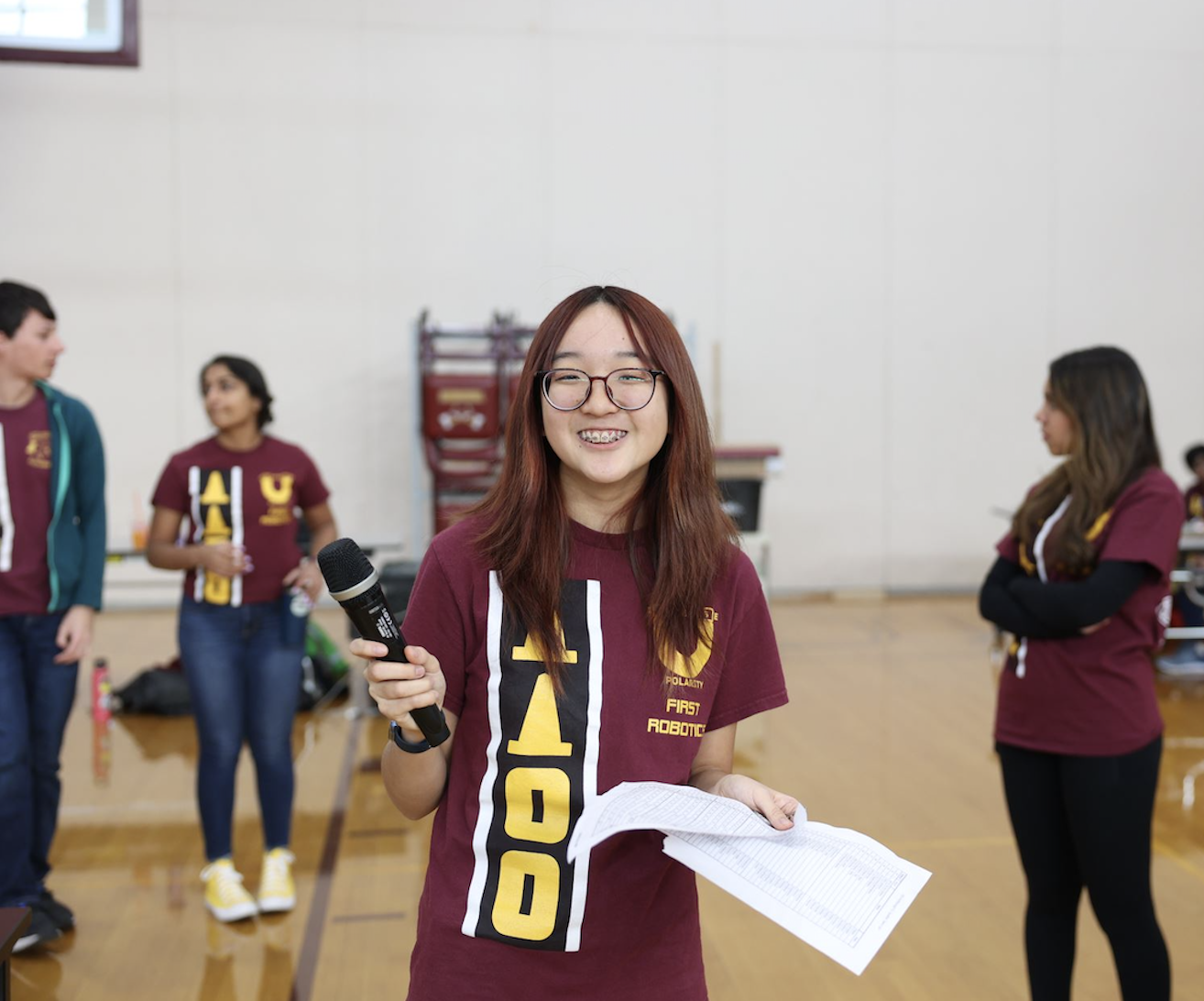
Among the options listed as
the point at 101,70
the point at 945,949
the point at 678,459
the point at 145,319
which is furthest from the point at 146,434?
the point at 678,459

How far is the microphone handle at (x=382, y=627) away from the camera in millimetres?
1114

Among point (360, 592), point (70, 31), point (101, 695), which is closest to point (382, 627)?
point (360, 592)

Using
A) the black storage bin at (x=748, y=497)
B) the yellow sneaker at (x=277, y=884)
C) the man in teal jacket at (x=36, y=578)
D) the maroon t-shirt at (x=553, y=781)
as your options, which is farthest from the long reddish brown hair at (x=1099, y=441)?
the black storage bin at (x=748, y=497)

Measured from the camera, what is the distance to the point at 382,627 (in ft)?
3.70

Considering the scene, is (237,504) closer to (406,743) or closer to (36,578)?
(36,578)

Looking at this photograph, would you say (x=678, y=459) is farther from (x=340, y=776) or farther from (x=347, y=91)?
(x=347, y=91)

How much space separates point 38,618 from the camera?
2938mm

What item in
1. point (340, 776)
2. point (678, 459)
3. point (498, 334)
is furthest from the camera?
point (498, 334)

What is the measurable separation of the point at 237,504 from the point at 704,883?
1.84 metres

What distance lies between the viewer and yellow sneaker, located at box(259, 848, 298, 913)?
320cm

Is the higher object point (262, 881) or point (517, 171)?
point (517, 171)

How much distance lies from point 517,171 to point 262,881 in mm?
6406

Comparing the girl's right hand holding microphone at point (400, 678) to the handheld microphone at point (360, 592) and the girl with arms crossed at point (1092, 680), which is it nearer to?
the handheld microphone at point (360, 592)

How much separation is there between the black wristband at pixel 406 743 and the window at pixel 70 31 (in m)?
4.28
